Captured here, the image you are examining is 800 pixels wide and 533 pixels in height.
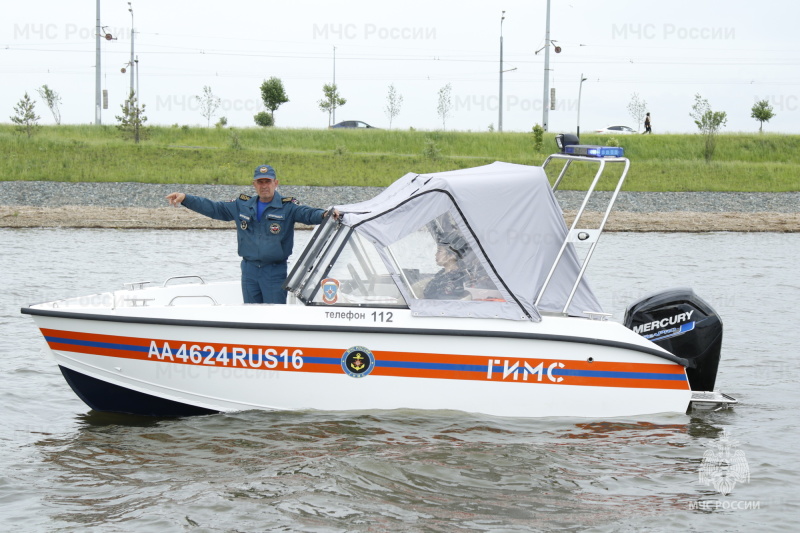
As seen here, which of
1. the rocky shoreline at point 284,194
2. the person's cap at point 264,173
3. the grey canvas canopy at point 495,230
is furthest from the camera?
the rocky shoreline at point 284,194

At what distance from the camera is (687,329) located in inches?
295

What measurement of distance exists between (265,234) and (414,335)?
1714 millimetres

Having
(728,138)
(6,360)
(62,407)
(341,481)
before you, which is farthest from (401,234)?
(728,138)

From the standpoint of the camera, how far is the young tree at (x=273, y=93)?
46.7m

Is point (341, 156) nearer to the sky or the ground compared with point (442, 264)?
nearer to the sky

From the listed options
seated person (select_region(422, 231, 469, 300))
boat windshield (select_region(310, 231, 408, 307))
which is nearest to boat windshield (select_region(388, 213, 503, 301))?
seated person (select_region(422, 231, 469, 300))

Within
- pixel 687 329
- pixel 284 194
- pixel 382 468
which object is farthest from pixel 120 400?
pixel 284 194

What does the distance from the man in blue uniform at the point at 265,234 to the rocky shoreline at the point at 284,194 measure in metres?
16.4

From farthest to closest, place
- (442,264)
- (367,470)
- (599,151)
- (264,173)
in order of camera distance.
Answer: (264,173), (599,151), (442,264), (367,470)

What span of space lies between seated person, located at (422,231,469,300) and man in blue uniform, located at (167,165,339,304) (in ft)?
3.76

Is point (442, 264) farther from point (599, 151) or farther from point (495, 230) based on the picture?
point (599, 151)

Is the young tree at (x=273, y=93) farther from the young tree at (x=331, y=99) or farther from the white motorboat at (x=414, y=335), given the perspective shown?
the white motorboat at (x=414, y=335)

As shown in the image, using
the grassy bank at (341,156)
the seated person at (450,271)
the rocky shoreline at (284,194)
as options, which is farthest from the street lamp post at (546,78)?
the seated person at (450,271)

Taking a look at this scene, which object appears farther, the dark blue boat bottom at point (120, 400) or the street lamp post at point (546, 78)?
the street lamp post at point (546, 78)
